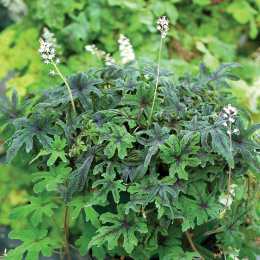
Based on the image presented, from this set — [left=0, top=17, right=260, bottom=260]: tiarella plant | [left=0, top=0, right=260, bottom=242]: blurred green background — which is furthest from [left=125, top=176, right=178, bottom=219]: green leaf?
[left=0, top=0, right=260, bottom=242]: blurred green background

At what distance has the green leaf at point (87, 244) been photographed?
106 centimetres

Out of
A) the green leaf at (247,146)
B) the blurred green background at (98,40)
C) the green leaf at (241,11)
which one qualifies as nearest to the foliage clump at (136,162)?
the green leaf at (247,146)

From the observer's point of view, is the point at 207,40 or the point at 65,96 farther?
the point at 207,40

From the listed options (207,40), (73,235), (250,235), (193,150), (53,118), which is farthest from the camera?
(207,40)

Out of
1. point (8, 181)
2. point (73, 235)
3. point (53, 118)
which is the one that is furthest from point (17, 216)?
point (8, 181)

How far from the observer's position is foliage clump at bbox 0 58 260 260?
98 centimetres

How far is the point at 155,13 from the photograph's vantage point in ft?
6.75

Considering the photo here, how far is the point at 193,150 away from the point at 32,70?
1348 millimetres

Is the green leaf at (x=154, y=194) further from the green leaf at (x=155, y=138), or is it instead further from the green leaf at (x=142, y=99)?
the green leaf at (x=142, y=99)

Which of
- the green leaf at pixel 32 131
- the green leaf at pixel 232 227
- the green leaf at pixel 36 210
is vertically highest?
the green leaf at pixel 32 131

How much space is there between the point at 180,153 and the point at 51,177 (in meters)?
0.37

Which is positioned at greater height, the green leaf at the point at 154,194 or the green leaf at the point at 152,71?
the green leaf at the point at 152,71

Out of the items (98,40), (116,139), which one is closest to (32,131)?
(116,139)

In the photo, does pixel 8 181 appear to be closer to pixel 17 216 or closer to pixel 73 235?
pixel 73 235
